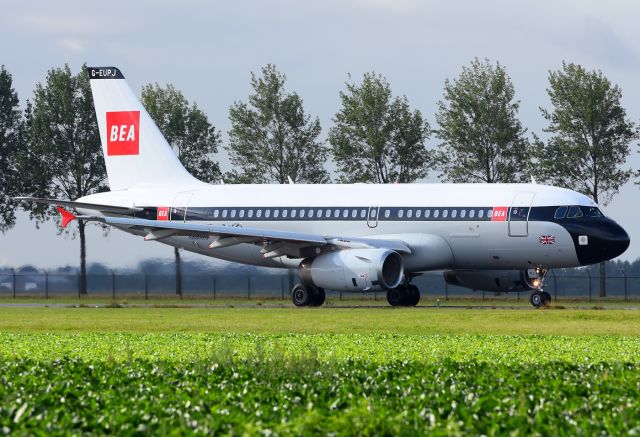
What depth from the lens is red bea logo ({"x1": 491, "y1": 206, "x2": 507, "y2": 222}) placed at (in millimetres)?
45938

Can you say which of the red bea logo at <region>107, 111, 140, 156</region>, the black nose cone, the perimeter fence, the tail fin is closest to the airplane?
the black nose cone

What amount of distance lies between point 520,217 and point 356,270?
19.1 feet

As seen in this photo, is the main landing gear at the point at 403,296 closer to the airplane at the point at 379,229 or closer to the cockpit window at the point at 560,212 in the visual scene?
the airplane at the point at 379,229

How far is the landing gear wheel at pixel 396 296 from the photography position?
48734 millimetres

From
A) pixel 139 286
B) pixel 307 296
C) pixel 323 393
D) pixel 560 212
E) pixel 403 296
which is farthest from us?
pixel 139 286

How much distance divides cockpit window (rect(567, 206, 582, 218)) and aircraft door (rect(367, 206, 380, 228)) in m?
7.07

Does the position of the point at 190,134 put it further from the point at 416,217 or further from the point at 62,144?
the point at 416,217

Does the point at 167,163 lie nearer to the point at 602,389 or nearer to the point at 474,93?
the point at 474,93

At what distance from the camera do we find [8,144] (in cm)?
8588

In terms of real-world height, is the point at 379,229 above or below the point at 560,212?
below

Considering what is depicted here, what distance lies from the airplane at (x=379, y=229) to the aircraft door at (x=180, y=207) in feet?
0.17

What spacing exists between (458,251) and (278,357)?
2732 cm

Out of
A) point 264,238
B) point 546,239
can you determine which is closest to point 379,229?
point 264,238

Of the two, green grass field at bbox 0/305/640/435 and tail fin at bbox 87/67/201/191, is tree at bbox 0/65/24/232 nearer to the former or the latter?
tail fin at bbox 87/67/201/191
